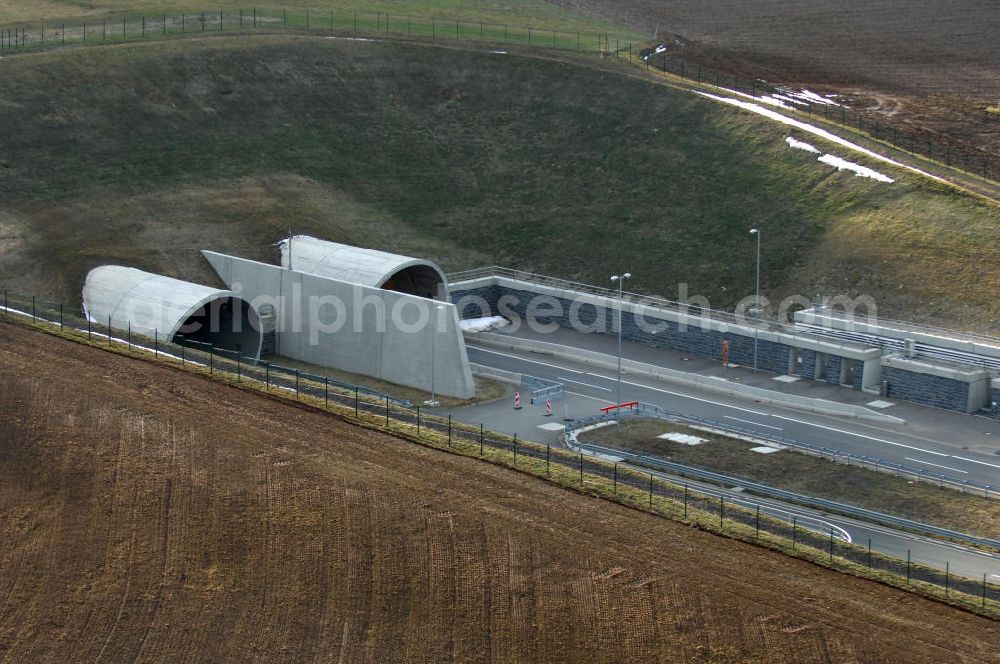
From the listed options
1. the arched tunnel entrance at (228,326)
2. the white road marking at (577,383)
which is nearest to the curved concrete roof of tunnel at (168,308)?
the arched tunnel entrance at (228,326)

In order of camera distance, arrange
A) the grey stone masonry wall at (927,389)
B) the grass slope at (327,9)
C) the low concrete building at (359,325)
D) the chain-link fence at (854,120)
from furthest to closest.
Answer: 1. the grass slope at (327,9)
2. the chain-link fence at (854,120)
3. the low concrete building at (359,325)
4. the grey stone masonry wall at (927,389)

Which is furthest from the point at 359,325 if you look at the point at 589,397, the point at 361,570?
the point at 361,570

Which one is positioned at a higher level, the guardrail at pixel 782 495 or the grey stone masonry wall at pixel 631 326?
the grey stone masonry wall at pixel 631 326

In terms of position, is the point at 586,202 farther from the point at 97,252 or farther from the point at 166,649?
the point at 166,649

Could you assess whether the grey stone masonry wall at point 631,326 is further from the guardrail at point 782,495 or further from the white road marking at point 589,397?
the guardrail at point 782,495

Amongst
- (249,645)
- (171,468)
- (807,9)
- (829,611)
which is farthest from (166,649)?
(807,9)

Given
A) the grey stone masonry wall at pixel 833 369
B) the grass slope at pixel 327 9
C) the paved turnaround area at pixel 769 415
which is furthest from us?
the grass slope at pixel 327 9
